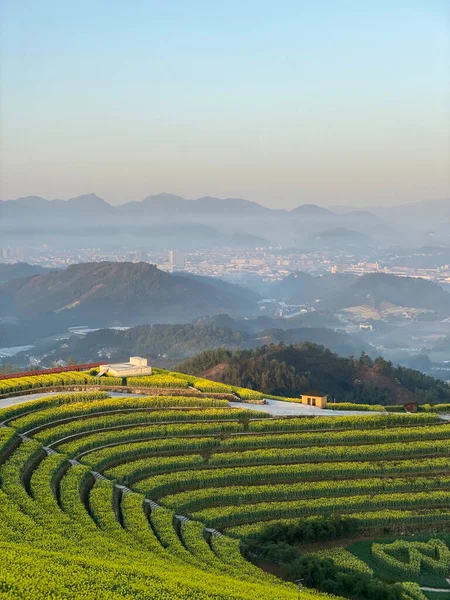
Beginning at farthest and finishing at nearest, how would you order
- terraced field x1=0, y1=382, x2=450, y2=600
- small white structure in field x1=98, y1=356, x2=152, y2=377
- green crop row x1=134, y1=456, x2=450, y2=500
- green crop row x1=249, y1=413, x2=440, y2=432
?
small white structure in field x1=98, y1=356, x2=152, y2=377, green crop row x1=249, y1=413, x2=440, y2=432, green crop row x1=134, y1=456, x2=450, y2=500, terraced field x1=0, y1=382, x2=450, y2=600

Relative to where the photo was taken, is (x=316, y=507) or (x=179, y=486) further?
(x=179, y=486)

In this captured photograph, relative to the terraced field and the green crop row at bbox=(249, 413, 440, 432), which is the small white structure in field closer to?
the terraced field

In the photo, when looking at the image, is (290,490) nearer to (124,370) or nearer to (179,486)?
(179,486)

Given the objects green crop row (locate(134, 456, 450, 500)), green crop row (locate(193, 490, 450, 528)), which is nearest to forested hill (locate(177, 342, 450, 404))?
green crop row (locate(134, 456, 450, 500))

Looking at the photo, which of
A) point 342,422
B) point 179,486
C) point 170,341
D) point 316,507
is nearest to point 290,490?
point 316,507

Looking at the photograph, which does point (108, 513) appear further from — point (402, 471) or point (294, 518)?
point (402, 471)

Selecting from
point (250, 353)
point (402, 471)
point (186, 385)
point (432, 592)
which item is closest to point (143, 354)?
point (250, 353)

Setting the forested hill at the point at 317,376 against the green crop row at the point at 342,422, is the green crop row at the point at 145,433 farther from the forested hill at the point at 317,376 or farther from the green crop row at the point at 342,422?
the forested hill at the point at 317,376
